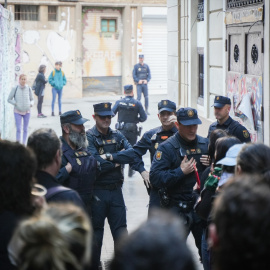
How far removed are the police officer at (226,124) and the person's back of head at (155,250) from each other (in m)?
6.05

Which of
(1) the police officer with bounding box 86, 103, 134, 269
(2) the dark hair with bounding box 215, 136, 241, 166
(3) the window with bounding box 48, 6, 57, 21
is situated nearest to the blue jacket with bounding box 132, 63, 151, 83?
(3) the window with bounding box 48, 6, 57, 21

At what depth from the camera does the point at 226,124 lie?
8234mm

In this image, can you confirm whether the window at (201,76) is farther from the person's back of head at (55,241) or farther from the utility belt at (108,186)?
the person's back of head at (55,241)

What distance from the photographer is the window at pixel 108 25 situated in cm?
2802

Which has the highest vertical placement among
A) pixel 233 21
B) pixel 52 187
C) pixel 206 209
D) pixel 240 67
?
pixel 233 21

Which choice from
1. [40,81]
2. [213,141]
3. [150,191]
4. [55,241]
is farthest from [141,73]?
[55,241]

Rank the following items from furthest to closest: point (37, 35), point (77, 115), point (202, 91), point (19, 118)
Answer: point (37, 35) → point (19, 118) → point (202, 91) → point (77, 115)

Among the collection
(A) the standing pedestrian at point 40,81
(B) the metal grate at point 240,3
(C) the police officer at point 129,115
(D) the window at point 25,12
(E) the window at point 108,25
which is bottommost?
(C) the police officer at point 129,115

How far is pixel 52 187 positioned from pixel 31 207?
0.70 m

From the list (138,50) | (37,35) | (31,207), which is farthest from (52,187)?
(138,50)

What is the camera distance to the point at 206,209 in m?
4.94

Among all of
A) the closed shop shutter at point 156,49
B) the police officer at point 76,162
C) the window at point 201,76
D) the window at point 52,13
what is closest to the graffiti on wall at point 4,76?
the window at point 201,76

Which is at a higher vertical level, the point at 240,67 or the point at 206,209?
the point at 240,67

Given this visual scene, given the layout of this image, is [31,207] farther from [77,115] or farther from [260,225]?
[77,115]
